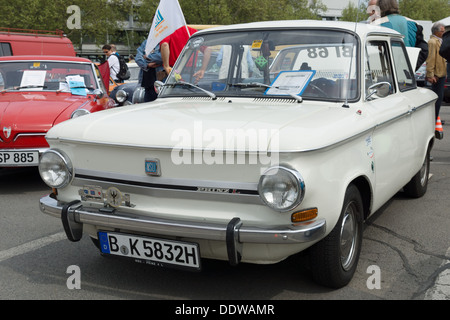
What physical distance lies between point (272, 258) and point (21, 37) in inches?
520

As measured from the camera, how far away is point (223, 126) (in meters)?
3.17

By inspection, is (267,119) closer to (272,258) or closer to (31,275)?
(272,258)

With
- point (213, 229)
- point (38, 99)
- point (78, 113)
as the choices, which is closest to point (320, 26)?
point (213, 229)

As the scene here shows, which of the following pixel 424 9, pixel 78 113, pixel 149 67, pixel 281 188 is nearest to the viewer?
pixel 281 188

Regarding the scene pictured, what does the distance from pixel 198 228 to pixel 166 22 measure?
386 cm

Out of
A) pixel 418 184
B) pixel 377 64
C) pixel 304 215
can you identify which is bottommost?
pixel 418 184

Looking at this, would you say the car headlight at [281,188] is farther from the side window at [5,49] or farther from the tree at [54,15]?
the tree at [54,15]

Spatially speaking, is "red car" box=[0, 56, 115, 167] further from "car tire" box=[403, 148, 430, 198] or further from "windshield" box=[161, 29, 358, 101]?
"car tire" box=[403, 148, 430, 198]

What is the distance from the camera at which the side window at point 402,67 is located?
16.2 feet

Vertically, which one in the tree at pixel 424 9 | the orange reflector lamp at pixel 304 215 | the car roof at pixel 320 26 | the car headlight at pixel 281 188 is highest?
the car roof at pixel 320 26

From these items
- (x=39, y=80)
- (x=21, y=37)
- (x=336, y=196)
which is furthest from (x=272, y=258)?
(x=21, y=37)

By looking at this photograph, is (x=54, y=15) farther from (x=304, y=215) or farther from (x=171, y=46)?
(x=304, y=215)

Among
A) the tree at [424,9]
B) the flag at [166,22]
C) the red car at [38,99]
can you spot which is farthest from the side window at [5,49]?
the tree at [424,9]

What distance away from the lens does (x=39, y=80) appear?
25.0 feet
